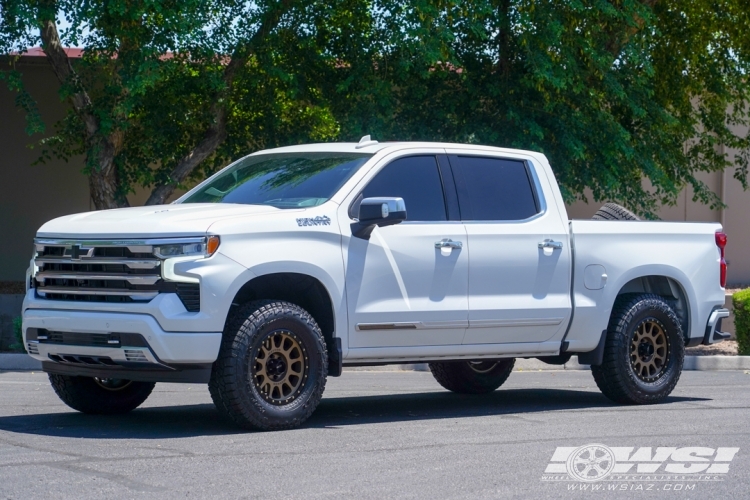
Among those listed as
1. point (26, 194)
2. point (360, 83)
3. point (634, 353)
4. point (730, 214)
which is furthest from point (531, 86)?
point (730, 214)

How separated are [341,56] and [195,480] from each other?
11986mm

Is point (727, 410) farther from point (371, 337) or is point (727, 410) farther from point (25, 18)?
point (25, 18)

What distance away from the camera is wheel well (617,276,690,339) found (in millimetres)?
10039

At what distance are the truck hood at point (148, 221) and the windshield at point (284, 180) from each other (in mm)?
343

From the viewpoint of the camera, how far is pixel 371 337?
8141 mm

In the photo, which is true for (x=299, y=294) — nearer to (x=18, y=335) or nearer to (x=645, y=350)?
(x=645, y=350)

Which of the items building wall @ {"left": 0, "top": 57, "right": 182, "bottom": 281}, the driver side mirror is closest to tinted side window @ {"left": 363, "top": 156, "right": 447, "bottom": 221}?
the driver side mirror

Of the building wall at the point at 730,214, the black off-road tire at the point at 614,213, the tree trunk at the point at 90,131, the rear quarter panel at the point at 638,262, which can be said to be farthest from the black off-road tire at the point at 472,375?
the building wall at the point at 730,214

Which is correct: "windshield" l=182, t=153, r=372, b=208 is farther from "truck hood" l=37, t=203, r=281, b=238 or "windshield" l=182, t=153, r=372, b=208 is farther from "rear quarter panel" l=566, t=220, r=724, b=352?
"rear quarter panel" l=566, t=220, r=724, b=352

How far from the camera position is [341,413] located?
9.03 metres

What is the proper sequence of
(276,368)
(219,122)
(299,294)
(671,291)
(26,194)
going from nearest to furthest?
(276,368)
(299,294)
(671,291)
(219,122)
(26,194)

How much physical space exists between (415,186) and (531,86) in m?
8.31

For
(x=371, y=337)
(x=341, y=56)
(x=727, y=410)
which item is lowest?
(x=727, y=410)

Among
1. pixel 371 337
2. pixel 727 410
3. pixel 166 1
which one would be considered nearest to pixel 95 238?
pixel 371 337
